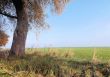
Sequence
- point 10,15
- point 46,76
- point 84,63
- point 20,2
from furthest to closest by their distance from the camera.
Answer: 1. point 10,15
2. point 20,2
3. point 84,63
4. point 46,76

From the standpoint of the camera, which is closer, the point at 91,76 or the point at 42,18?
the point at 91,76

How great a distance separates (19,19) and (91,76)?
7.64m

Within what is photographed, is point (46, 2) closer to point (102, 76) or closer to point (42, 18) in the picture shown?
point (42, 18)

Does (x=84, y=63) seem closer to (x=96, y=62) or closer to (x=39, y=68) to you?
(x=96, y=62)

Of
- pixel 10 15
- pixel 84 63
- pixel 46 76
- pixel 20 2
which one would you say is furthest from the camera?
pixel 10 15

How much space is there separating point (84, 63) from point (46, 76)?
2762 mm

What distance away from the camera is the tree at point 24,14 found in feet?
62.2

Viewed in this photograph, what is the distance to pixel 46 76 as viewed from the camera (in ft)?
42.7

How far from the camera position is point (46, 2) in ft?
64.0

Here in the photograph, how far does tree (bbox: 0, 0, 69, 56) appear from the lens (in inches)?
747

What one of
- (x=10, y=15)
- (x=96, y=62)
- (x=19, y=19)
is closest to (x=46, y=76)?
(x=96, y=62)

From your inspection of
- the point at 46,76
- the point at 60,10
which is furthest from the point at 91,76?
the point at 60,10

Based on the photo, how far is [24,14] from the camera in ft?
62.5

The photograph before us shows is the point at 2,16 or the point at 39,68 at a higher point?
the point at 2,16
